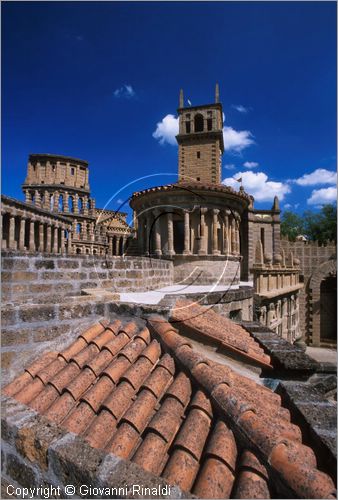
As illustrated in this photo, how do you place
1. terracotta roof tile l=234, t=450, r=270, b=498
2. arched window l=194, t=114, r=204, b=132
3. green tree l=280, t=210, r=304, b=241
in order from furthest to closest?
1. green tree l=280, t=210, r=304, b=241
2. arched window l=194, t=114, r=204, b=132
3. terracotta roof tile l=234, t=450, r=270, b=498

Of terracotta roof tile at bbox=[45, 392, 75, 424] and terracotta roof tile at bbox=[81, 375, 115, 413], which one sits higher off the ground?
terracotta roof tile at bbox=[81, 375, 115, 413]

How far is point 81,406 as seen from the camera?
216cm

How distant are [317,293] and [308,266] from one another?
2.62 meters

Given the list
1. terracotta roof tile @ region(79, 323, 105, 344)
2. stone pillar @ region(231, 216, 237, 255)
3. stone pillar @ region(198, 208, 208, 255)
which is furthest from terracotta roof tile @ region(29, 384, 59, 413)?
stone pillar @ region(231, 216, 237, 255)

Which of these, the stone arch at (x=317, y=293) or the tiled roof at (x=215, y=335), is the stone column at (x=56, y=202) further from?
the tiled roof at (x=215, y=335)

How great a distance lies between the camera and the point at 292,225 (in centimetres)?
4341

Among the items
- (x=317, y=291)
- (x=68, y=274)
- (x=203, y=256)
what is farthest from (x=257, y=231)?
(x=68, y=274)

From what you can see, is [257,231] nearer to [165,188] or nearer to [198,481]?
[165,188]

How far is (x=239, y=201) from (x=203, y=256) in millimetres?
4012

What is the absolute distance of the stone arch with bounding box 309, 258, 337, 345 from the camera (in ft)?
74.8

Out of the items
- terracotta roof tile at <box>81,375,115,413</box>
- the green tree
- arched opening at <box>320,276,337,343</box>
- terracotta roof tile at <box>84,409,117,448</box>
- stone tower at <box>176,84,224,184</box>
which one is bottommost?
arched opening at <box>320,276,337,343</box>

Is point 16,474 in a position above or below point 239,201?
below

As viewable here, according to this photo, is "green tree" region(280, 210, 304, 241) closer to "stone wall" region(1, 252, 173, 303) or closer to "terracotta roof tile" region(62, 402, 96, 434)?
"stone wall" region(1, 252, 173, 303)

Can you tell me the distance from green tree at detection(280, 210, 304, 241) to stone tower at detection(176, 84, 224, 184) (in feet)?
85.7
